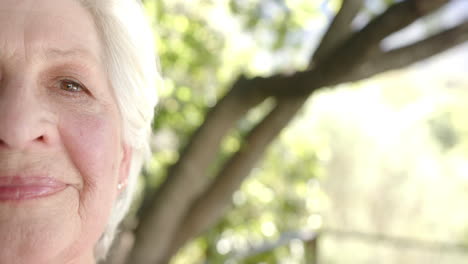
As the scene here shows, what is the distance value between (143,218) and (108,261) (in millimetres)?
350

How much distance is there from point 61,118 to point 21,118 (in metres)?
0.08

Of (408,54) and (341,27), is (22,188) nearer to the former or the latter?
(408,54)

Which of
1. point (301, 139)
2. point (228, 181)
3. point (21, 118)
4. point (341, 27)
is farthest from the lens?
point (301, 139)

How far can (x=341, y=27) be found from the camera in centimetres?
310

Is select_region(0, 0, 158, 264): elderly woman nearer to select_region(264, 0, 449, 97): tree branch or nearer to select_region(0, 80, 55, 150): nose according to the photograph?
select_region(0, 80, 55, 150): nose

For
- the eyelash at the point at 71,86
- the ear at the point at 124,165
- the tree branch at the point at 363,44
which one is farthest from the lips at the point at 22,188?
the tree branch at the point at 363,44

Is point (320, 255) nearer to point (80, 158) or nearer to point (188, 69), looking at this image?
point (188, 69)

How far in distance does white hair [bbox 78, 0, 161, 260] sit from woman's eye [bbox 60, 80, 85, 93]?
89mm

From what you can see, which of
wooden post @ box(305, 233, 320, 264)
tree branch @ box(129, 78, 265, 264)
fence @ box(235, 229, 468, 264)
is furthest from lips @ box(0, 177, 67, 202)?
wooden post @ box(305, 233, 320, 264)

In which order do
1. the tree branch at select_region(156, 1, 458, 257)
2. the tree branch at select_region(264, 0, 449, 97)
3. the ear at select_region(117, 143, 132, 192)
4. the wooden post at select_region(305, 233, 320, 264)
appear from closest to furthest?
the ear at select_region(117, 143, 132, 192) → the tree branch at select_region(264, 0, 449, 97) → the tree branch at select_region(156, 1, 458, 257) → the wooden post at select_region(305, 233, 320, 264)

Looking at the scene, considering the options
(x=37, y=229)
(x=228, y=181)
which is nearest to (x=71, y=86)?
(x=37, y=229)

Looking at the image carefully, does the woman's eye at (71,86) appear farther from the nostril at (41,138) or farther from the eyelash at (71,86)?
the nostril at (41,138)

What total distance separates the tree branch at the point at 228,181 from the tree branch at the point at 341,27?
413 millimetres

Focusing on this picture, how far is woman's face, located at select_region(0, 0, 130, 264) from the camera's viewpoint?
100cm
